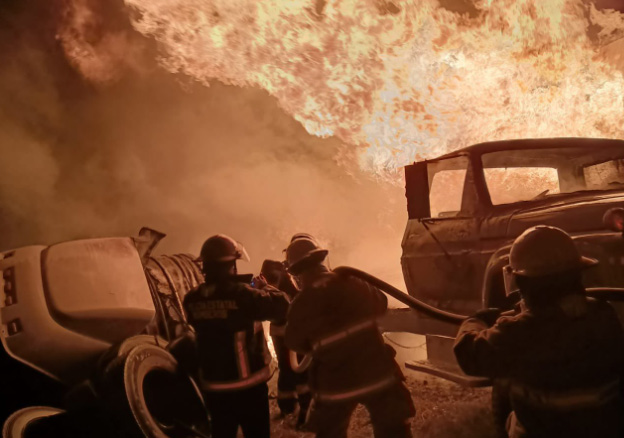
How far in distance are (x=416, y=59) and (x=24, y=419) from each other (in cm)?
938

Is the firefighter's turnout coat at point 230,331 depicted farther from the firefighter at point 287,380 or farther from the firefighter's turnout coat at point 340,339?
the firefighter at point 287,380

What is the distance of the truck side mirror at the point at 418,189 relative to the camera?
4617mm

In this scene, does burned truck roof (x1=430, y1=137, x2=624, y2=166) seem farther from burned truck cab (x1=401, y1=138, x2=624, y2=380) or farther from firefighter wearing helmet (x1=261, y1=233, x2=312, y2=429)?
firefighter wearing helmet (x1=261, y1=233, x2=312, y2=429)

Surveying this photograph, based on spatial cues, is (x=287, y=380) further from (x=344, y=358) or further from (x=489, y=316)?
(x=489, y=316)

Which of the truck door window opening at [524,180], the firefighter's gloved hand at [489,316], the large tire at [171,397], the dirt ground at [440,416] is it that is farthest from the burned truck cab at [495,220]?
the large tire at [171,397]

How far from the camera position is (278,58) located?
1029cm

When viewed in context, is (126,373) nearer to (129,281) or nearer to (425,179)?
(129,281)

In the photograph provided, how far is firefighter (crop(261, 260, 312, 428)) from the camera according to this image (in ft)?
16.0

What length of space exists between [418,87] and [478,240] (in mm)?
6488

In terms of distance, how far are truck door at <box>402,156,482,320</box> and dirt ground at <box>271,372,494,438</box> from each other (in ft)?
3.38

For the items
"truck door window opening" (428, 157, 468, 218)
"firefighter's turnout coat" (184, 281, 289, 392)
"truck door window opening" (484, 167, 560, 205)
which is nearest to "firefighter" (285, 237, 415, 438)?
"firefighter's turnout coat" (184, 281, 289, 392)

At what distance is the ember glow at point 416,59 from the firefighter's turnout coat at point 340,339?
7.08 metres

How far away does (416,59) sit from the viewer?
9.84 meters

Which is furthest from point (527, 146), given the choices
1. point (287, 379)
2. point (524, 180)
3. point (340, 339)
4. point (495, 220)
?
point (287, 379)
